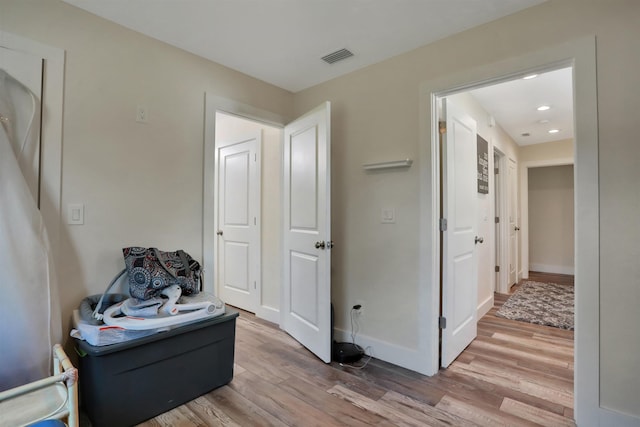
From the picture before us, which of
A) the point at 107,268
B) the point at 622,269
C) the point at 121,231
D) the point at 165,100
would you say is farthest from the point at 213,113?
the point at 622,269

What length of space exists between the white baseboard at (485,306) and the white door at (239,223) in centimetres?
250

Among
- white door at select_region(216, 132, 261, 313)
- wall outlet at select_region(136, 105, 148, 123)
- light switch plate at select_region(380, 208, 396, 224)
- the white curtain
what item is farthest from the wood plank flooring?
wall outlet at select_region(136, 105, 148, 123)

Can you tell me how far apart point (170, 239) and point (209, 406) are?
3.65 ft

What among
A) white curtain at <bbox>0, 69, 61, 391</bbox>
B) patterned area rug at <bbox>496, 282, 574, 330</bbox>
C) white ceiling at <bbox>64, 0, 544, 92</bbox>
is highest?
white ceiling at <bbox>64, 0, 544, 92</bbox>

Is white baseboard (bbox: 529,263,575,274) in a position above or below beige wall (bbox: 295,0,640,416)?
below

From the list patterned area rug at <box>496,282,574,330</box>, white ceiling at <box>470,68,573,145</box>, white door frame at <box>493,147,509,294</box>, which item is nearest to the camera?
white ceiling at <box>470,68,573,145</box>

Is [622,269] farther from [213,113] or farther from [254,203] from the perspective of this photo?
[254,203]

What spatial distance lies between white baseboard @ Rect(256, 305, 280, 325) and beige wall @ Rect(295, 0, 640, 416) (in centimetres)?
80

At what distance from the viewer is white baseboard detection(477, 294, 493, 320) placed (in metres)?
3.52

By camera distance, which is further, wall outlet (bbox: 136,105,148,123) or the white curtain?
wall outlet (bbox: 136,105,148,123)

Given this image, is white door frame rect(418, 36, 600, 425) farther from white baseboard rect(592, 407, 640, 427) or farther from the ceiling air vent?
the ceiling air vent

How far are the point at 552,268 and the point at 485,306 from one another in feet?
12.1

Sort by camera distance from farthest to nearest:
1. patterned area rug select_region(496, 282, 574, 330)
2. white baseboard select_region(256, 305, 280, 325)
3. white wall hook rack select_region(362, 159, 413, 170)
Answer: patterned area rug select_region(496, 282, 574, 330)
white baseboard select_region(256, 305, 280, 325)
white wall hook rack select_region(362, 159, 413, 170)

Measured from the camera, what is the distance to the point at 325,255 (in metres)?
2.40
